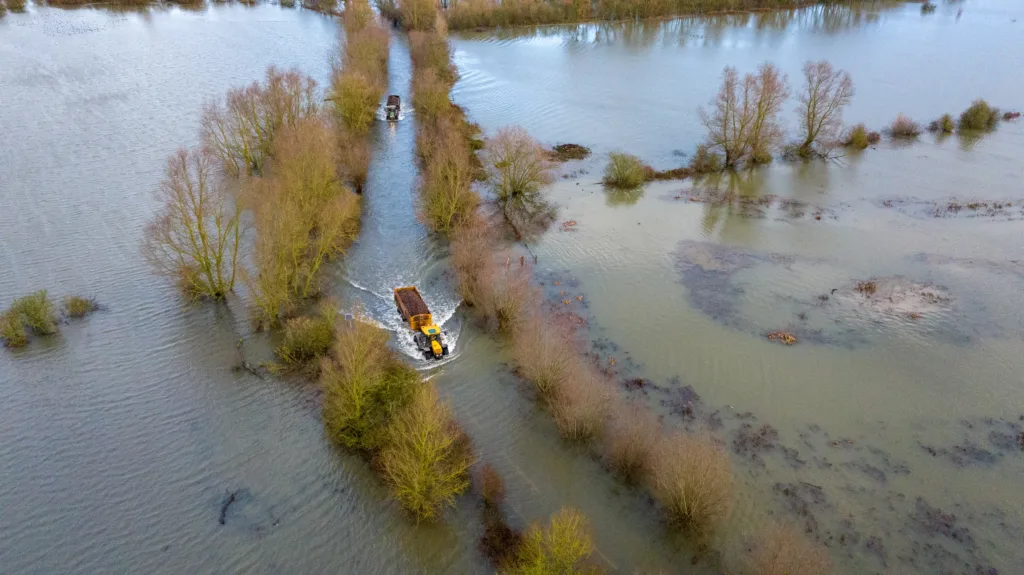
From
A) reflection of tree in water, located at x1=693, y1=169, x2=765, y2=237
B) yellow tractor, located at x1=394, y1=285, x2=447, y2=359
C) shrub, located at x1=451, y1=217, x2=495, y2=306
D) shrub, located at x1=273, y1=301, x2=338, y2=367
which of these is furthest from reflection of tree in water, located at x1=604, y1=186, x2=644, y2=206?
shrub, located at x1=273, y1=301, x2=338, y2=367

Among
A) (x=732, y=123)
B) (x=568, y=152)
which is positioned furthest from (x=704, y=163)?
(x=568, y=152)

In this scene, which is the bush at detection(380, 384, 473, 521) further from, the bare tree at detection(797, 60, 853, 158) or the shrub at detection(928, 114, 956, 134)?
the shrub at detection(928, 114, 956, 134)

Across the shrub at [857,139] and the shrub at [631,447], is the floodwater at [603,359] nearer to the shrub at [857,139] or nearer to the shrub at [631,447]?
the shrub at [631,447]

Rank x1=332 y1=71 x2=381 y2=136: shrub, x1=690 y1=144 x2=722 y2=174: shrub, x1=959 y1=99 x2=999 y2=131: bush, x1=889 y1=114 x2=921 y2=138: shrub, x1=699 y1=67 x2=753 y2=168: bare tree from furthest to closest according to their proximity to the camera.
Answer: x1=959 y1=99 x2=999 y2=131: bush, x1=889 y1=114 x2=921 y2=138: shrub, x1=690 y1=144 x2=722 y2=174: shrub, x1=699 y1=67 x2=753 y2=168: bare tree, x1=332 y1=71 x2=381 y2=136: shrub

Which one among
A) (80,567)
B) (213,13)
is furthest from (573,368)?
(213,13)

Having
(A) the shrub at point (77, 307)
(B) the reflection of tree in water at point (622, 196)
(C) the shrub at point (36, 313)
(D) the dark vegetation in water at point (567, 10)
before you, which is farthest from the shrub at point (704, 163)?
(D) the dark vegetation in water at point (567, 10)

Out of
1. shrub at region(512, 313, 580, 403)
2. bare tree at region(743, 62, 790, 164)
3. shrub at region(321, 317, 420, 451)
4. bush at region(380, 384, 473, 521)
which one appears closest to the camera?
bush at region(380, 384, 473, 521)
